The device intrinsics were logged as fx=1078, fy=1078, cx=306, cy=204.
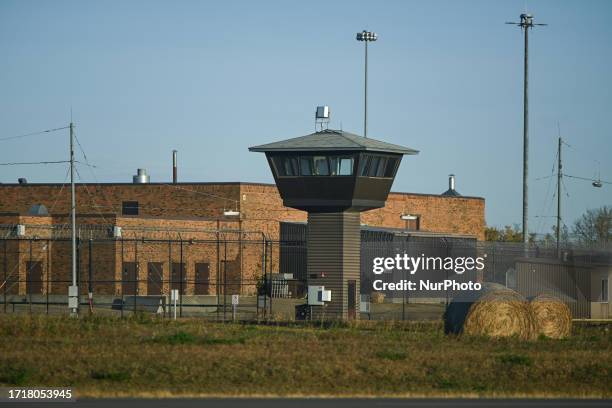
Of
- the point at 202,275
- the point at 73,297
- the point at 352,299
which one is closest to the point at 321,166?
the point at 352,299

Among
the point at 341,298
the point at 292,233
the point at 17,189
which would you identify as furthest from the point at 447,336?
the point at 17,189

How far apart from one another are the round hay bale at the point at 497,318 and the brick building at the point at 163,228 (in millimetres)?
23291

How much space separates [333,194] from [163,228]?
22526 millimetres

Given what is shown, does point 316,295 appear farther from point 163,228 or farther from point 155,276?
point 163,228

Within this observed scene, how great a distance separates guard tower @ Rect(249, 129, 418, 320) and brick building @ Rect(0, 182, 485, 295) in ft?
32.0

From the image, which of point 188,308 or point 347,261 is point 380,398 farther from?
point 188,308

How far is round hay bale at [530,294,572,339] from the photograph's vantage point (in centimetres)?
3656

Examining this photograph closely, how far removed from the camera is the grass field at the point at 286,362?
24.3m

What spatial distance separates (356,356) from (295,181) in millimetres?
20791

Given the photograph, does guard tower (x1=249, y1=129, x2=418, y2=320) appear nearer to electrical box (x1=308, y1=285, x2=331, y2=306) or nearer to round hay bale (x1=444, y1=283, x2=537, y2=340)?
electrical box (x1=308, y1=285, x2=331, y2=306)

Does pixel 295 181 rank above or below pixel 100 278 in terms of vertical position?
above

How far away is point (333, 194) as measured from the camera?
47.8 m

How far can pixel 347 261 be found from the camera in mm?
47375

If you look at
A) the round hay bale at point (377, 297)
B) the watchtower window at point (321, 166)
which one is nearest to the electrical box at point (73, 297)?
the watchtower window at point (321, 166)
